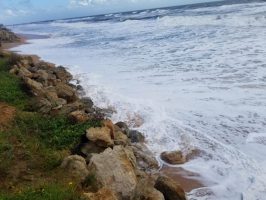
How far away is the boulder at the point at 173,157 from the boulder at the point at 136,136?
3.34ft

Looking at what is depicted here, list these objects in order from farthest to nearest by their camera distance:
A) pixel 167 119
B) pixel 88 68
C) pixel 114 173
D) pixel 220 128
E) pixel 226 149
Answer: pixel 88 68, pixel 167 119, pixel 220 128, pixel 226 149, pixel 114 173

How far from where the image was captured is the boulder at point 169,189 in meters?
6.49

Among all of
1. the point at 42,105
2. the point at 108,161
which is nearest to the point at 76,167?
the point at 108,161

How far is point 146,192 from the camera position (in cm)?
611

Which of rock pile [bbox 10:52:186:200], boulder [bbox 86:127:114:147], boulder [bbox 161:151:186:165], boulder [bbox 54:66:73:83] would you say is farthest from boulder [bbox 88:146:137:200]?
boulder [bbox 54:66:73:83]

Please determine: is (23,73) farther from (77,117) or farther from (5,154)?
(5,154)

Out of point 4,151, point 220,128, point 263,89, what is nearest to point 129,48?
point 263,89

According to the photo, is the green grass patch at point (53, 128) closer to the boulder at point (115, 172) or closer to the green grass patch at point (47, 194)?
the boulder at point (115, 172)

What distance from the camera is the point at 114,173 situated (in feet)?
21.0

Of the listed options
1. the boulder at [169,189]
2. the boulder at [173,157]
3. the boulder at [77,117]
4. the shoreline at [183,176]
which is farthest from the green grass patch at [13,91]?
the boulder at [169,189]

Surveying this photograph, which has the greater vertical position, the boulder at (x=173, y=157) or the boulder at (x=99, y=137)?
the boulder at (x=99, y=137)

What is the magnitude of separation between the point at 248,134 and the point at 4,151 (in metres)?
5.20

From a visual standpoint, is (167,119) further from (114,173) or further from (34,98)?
(114,173)

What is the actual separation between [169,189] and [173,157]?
1992 mm
